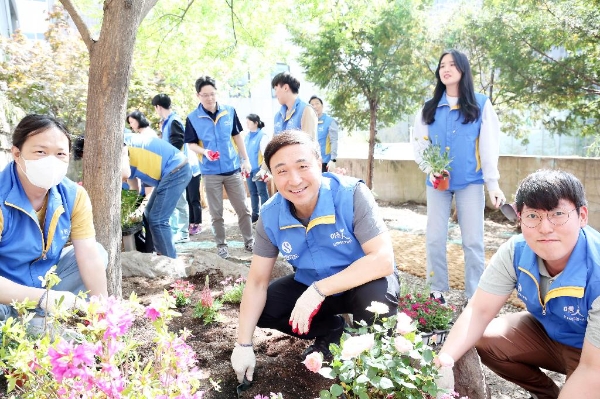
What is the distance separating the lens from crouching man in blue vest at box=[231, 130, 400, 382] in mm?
2158

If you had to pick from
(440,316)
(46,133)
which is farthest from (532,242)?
(46,133)

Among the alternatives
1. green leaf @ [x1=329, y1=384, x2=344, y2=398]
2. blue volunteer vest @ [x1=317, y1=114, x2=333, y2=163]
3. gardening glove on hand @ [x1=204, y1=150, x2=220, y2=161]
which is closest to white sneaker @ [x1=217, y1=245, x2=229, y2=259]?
gardening glove on hand @ [x1=204, y1=150, x2=220, y2=161]

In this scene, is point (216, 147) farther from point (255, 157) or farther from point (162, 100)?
point (255, 157)

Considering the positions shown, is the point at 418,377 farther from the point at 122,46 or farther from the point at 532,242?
the point at 122,46

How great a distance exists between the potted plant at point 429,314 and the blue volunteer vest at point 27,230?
1.76 m

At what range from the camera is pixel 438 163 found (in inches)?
135

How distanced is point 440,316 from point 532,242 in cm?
92

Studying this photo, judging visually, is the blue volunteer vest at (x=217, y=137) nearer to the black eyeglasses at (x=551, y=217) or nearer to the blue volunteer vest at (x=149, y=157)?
the blue volunteer vest at (x=149, y=157)

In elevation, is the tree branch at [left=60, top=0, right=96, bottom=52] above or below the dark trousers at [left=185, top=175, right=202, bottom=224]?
above

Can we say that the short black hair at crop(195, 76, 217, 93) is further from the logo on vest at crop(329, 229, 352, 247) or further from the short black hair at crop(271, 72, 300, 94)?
the logo on vest at crop(329, 229, 352, 247)

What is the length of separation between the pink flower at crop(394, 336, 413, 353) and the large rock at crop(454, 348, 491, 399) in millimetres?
782

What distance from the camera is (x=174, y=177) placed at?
450cm

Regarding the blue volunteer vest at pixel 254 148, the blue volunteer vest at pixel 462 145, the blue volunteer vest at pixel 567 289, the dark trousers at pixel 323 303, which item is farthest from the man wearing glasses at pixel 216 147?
the blue volunteer vest at pixel 567 289

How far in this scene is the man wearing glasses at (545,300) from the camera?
1812 millimetres
